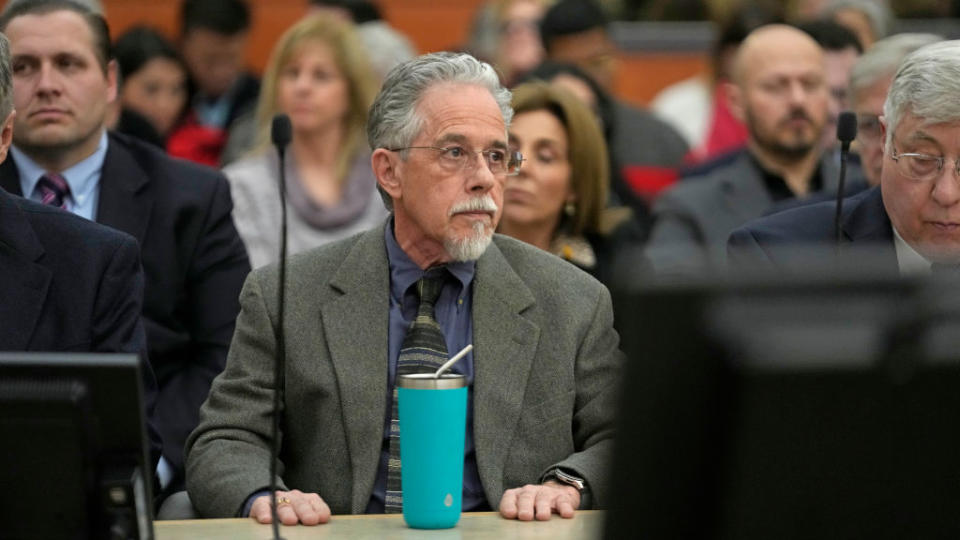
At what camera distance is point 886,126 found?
330 cm

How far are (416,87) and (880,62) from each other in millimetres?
2343

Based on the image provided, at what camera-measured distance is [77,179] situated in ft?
13.3

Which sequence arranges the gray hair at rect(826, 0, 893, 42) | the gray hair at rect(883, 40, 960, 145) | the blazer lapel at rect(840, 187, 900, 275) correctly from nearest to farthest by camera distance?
1. the gray hair at rect(883, 40, 960, 145)
2. the blazer lapel at rect(840, 187, 900, 275)
3. the gray hair at rect(826, 0, 893, 42)

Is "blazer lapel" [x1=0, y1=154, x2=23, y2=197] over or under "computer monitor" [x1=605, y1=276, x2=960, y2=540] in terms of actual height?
under

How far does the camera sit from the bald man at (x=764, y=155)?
5.47 meters

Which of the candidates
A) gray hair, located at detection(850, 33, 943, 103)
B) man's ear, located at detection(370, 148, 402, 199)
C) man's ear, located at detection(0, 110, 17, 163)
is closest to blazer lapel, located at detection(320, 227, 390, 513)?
man's ear, located at detection(370, 148, 402, 199)

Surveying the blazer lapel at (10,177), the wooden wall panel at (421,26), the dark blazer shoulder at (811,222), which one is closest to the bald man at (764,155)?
the dark blazer shoulder at (811,222)

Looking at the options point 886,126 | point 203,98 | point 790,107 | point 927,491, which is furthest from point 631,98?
point 927,491

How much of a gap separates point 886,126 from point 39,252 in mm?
1853

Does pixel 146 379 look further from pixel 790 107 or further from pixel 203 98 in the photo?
pixel 203 98

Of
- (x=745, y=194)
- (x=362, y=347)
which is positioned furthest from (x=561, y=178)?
(x=362, y=347)

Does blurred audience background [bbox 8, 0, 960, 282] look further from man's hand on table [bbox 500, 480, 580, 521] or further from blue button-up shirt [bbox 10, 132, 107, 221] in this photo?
man's hand on table [bbox 500, 480, 580, 521]

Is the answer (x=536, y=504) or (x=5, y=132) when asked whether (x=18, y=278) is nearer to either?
(x=5, y=132)

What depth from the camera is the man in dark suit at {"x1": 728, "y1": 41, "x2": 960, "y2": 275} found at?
3.13 m
